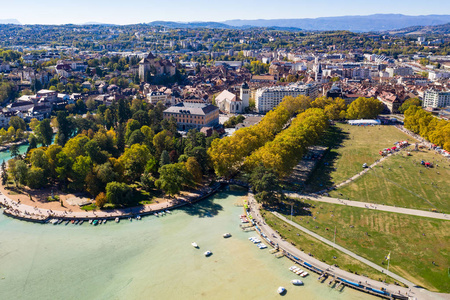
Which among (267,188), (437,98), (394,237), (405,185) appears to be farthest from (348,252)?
(437,98)

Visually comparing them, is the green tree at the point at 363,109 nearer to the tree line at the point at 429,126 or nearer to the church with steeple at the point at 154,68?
the tree line at the point at 429,126

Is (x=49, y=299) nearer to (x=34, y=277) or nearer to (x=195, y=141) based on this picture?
(x=34, y=277)

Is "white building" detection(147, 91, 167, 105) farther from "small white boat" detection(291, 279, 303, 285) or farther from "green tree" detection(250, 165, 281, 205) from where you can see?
"small white boat" detection(291, 279, 303, 285)

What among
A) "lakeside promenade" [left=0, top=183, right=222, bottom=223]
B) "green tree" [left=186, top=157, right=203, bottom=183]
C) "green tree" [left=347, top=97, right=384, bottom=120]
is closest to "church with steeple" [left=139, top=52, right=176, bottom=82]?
"green tree" [left=347, top=97, right=384, bottom=120]

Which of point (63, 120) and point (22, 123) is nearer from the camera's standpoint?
point (63, 120)

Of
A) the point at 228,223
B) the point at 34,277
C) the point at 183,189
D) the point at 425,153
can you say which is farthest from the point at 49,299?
the point at 425,153

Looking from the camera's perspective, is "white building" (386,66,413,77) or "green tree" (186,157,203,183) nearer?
"green tree" (186,157,203,183)

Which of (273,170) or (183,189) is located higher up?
(273,170)
